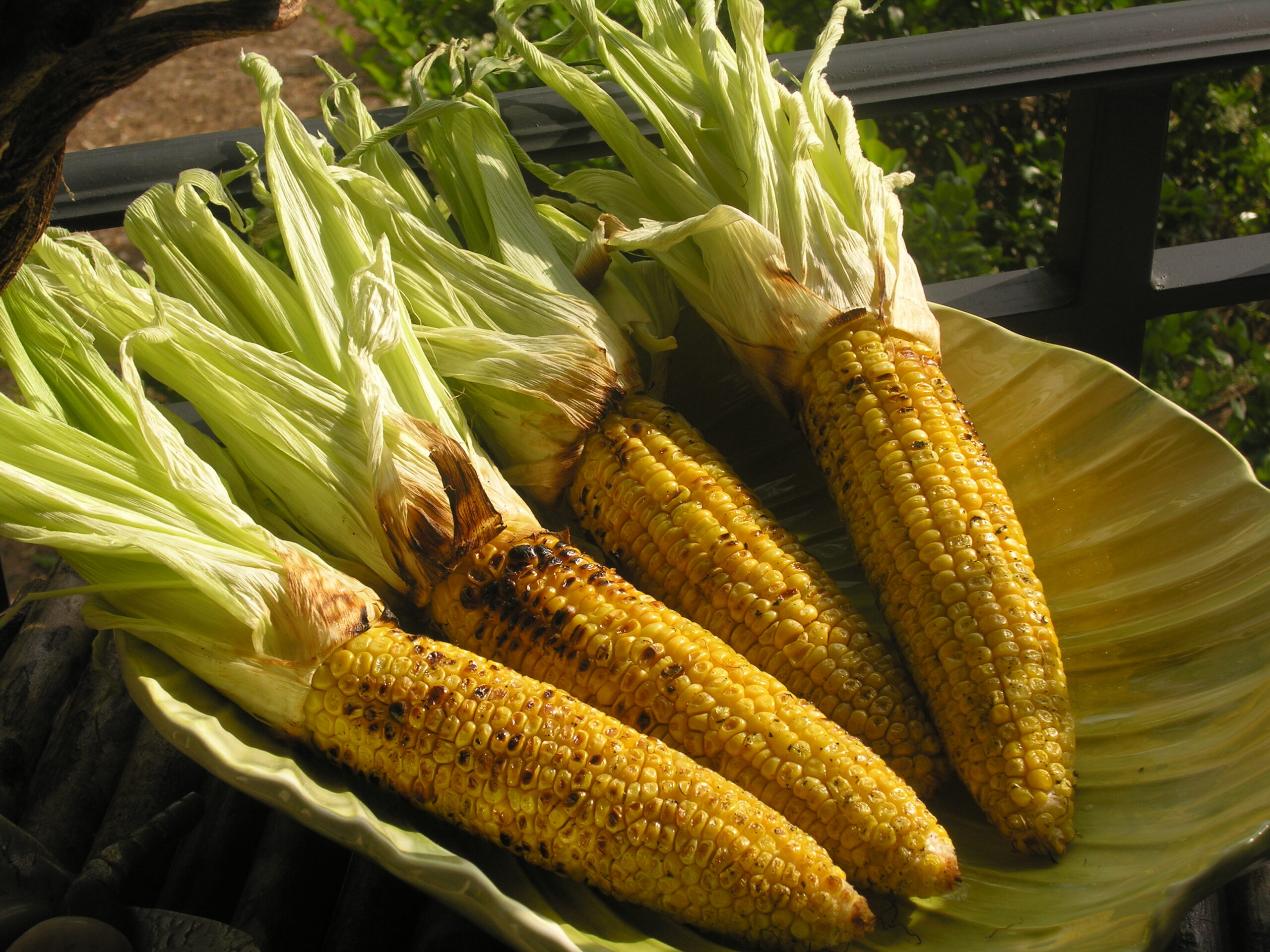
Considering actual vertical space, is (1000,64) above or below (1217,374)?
above

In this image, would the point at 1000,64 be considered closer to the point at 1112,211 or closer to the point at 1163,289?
the point at 1112,211

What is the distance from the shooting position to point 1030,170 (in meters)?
2.85

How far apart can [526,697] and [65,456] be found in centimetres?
52

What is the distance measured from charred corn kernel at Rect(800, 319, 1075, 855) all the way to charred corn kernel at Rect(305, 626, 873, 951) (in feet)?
0.65

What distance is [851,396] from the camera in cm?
105

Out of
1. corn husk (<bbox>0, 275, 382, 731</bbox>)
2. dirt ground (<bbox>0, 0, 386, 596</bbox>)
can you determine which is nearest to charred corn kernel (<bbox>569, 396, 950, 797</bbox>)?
corn husk (<bbox>0, 275, 382, 731</bbox>)

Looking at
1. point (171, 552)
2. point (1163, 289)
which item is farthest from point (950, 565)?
point (1163, 289)

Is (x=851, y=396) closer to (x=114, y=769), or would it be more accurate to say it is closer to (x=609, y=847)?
(x=609, y=847)

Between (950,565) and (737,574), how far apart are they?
7.9 inches

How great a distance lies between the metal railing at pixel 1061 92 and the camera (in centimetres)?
136

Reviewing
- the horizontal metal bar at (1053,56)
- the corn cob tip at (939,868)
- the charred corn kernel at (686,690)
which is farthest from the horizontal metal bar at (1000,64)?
the corn cob tip at (939,868)

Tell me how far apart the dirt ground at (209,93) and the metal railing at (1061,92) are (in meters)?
2.79

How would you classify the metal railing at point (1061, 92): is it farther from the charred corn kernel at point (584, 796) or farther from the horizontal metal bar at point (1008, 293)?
the charred corn kernel at point (584, 796)

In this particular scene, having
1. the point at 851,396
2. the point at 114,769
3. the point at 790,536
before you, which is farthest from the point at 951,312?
the point at 114,769
